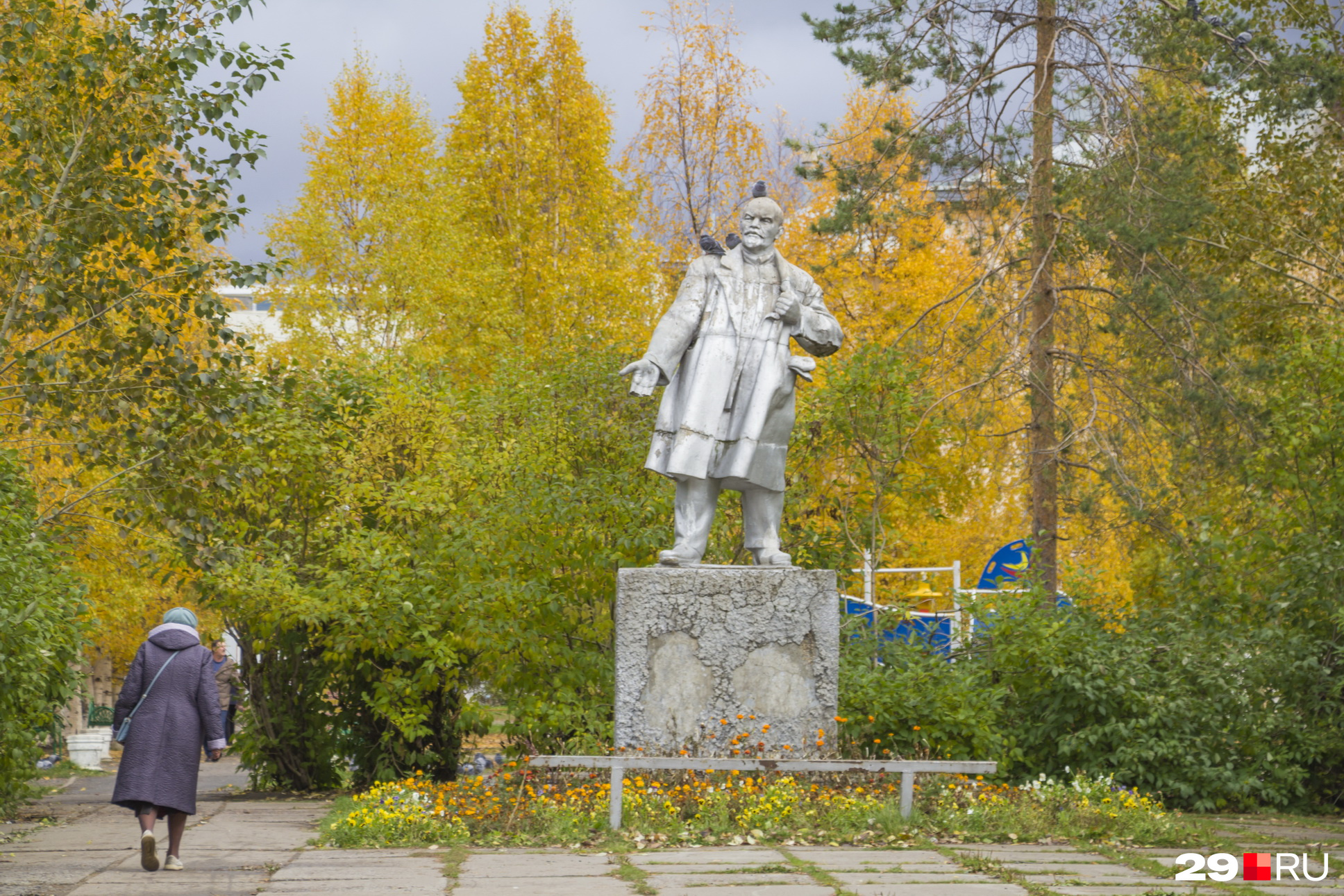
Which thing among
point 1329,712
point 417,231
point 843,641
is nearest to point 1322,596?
point 1329,712

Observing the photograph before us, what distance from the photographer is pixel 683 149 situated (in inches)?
929

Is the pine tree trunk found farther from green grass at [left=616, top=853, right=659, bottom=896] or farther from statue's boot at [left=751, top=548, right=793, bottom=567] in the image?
green grass at [left=616, top=853, right=659, bottom=896]

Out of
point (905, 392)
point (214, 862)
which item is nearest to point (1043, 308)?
point (905, 392)

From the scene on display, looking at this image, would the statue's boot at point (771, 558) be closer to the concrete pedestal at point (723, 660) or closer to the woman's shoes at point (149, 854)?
the concrete pedestal at point (723, 660)

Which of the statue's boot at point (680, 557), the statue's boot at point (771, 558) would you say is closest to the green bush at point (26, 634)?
the statue's boot at point (680, 557)

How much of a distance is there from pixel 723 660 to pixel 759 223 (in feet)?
7.87

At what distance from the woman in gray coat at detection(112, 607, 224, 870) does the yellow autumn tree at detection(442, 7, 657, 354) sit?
1629cm

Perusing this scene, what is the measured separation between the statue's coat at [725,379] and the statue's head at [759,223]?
151 millimetres

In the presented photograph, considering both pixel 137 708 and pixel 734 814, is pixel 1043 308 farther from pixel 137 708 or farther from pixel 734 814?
pixel 137 708

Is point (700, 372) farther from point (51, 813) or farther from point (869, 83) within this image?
point (869, 83)

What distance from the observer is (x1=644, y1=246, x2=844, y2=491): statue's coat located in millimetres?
7605

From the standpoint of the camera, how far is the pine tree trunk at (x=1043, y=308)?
13445 millimetres

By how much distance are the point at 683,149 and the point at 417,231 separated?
4.66 metres

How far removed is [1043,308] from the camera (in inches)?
539
